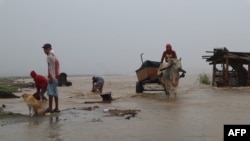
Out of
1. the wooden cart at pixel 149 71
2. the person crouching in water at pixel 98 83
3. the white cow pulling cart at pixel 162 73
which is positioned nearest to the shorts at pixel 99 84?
the person crouching in water at pixel 98 83

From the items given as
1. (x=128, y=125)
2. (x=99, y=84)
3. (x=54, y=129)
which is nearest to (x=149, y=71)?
(x=99, y=84)

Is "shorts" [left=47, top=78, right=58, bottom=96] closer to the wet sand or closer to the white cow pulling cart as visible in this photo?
the wet sand

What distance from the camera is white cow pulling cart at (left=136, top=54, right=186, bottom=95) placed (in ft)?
52.4

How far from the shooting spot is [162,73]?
1670 centimetres

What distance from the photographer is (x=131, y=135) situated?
7922mm

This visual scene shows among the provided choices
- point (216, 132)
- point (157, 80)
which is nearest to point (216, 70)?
point (157, 80)

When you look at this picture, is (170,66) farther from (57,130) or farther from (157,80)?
(57,130)

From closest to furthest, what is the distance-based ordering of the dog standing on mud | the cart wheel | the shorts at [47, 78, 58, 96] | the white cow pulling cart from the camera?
the dog standing on mud < the shorts at [47, 78, 58, 96] < the white cow pulling cart < the cart wheel

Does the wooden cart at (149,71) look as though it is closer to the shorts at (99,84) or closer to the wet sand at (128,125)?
the shorts at (99,84)

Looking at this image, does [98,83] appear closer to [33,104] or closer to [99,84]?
[99,84]

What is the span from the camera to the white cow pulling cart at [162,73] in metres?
16.0

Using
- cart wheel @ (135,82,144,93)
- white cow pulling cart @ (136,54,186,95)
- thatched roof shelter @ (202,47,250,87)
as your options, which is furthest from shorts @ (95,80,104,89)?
thatched roof shelter @ (202,47,250,87)

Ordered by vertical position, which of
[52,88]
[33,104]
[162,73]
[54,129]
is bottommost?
[54,129]

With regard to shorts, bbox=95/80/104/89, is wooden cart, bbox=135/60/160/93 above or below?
above
